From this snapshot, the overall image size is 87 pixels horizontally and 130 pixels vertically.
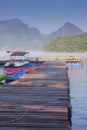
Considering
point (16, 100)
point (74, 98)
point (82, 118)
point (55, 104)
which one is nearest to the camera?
point (55, 104)

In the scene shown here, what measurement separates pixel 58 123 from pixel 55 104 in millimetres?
5374

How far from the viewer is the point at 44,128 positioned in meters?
18.3

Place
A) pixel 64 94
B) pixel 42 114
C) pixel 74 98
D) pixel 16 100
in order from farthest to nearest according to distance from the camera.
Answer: pixel 74 98 → pixel 64 94 → pixel 16 100 → pixel 42 114

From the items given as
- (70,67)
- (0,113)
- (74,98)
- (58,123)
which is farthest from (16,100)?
(70,67)

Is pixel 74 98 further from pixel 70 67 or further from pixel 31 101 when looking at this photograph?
pixel 70 67

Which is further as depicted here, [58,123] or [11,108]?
[11,108]

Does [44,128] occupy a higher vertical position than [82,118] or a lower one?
higher

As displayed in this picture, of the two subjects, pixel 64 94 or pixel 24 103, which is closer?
pixel 24 103

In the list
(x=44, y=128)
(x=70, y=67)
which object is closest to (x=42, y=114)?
(x=44, y=128)

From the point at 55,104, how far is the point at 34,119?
4.70 m

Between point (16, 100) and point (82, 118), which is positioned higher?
point (16, 100)

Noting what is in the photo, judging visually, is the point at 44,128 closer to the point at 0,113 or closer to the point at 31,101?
the point at 0,113

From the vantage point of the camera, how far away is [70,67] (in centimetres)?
13438

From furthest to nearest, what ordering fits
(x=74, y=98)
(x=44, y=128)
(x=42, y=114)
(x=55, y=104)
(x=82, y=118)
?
1. (x=74, y=98)
2. (x=82, y=118)
3. (x=55, y=104)
4. (x=42, y=114)
5. (x=44, y=128)
